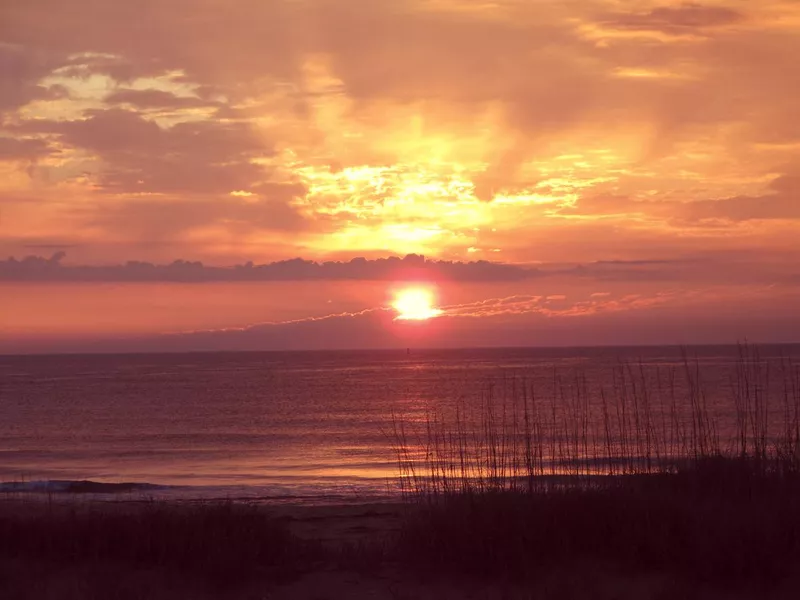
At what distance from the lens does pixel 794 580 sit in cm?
906

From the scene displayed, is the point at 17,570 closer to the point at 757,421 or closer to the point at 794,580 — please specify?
the point at 794,580

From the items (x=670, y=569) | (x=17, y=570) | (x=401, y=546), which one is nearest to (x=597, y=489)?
(x=670, y=569)

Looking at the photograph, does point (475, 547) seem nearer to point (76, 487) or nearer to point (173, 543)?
point (173, 543)

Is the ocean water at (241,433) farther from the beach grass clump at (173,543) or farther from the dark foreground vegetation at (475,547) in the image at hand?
the beach grass clump at (173,543)

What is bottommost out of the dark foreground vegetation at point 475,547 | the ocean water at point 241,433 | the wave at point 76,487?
the dark foreground vegetation at point 475,547

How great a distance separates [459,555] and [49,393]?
8309cm

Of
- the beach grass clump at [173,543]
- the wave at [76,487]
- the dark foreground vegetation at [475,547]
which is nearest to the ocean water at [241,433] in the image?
the wave at [76,487]

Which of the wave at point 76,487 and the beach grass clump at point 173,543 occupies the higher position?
the wave at point 76,487

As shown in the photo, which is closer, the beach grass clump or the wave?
the beach grass clump

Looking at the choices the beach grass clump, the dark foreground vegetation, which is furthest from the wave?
the beach grass clump

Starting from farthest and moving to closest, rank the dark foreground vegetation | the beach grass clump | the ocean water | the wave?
1. the ocean water
2. the wave
3. the beach grass clump
4. the dark foreground vegetation

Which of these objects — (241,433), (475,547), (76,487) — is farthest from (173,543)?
(241,433)

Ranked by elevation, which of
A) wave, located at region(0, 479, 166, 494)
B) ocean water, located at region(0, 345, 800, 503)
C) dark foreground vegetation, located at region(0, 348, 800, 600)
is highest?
ocean water, located at region(0, 345, 800, 503)

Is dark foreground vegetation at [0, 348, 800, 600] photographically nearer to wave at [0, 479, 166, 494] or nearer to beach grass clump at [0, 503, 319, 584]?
beach grass clump at [0, 503, 319, 584]
